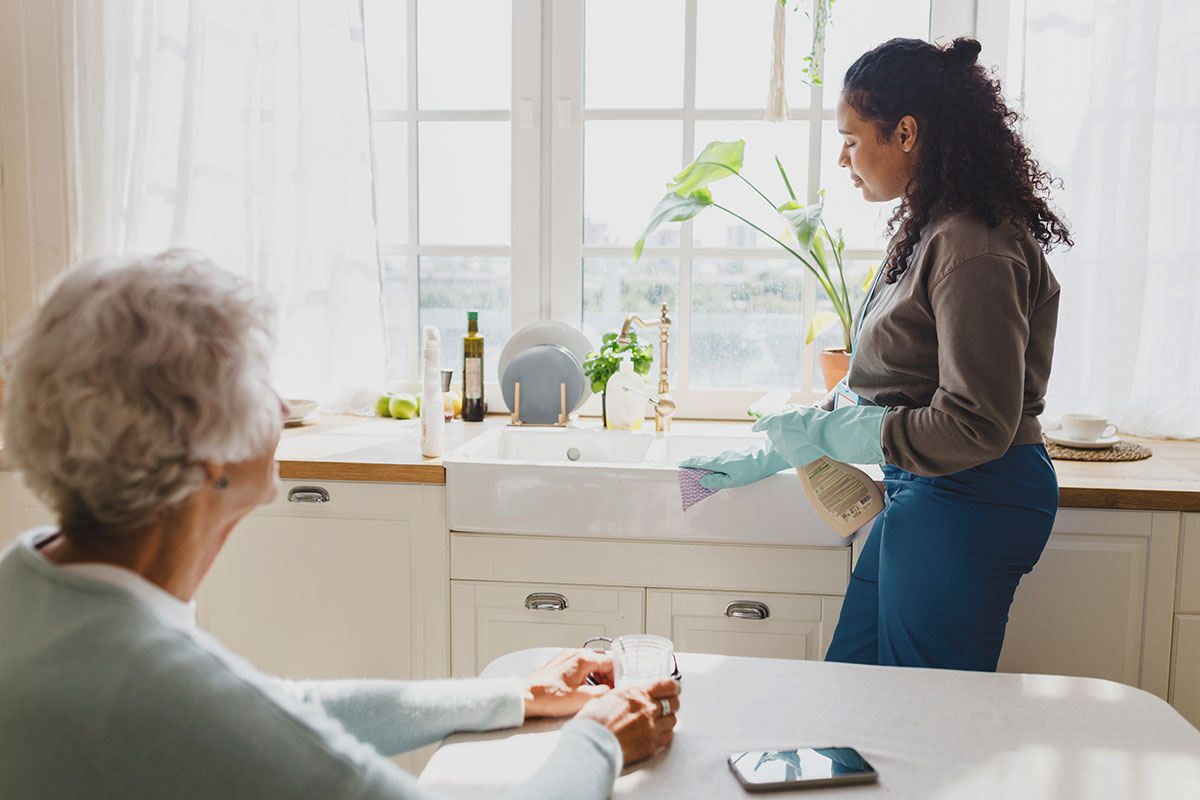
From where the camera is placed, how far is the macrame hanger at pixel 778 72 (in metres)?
2.47

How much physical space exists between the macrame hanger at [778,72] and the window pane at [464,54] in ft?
→ 2.38

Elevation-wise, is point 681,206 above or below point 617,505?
above

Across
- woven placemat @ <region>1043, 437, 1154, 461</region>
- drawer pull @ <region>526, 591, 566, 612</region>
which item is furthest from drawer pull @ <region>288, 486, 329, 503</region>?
woven placemat @ <region>1043, 437, 1154, 461</region>

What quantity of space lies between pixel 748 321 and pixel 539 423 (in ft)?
2.11

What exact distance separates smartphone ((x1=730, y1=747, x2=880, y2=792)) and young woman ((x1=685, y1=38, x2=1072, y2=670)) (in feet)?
2.02

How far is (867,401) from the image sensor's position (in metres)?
1.72

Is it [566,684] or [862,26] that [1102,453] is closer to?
[862,26]

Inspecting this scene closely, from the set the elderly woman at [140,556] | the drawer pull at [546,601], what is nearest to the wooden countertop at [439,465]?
the drawer pull at [546,601]

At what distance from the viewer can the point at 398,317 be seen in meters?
2.86

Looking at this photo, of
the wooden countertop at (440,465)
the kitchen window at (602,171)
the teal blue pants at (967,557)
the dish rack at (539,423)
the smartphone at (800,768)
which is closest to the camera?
the smartphone at (800,768)

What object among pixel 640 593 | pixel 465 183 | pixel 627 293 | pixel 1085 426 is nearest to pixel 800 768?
pixel 640 593

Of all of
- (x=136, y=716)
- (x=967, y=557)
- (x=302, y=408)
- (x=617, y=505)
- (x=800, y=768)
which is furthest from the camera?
(x=302, y=408)

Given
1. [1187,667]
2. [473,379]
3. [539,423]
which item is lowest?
[1187,667]

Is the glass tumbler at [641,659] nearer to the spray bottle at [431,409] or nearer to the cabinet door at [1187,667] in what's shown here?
the spray bottle at [431,409]
